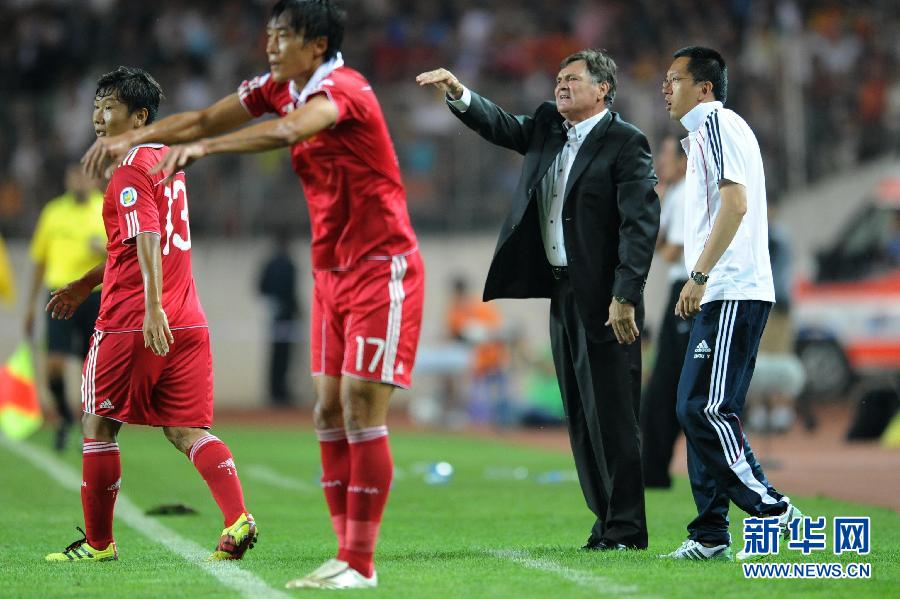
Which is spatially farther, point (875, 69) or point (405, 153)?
point (875, 69)

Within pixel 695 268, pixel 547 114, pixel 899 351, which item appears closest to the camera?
pixel 695 268

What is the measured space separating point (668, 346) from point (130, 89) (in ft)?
14.5

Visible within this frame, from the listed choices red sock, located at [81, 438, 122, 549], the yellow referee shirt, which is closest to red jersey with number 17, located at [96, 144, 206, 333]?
red sock, located at [81, 438, 122, 549]

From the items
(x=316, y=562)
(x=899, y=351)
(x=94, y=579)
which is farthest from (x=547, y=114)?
(x=899, y=351)

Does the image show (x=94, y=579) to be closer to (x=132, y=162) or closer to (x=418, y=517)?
(x=132, y=162)

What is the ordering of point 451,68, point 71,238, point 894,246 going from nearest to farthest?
point 71,238 < point 894,246 < point 451,68

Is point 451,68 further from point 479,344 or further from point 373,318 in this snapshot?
point 373,318

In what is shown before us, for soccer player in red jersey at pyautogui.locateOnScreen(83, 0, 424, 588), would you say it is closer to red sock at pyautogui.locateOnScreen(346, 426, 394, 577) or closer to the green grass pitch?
red sock at pyautogui.locateOnScreen(346, 426, 394, 577)

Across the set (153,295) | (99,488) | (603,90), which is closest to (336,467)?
(153,295)

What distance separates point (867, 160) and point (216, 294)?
33.6 ft

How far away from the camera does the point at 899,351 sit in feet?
68.8

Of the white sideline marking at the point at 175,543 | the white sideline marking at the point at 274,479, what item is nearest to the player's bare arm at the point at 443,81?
the white sideline marking at the point at 175,543

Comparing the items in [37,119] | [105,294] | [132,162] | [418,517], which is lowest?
[418,517]

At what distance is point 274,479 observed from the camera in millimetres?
12461
